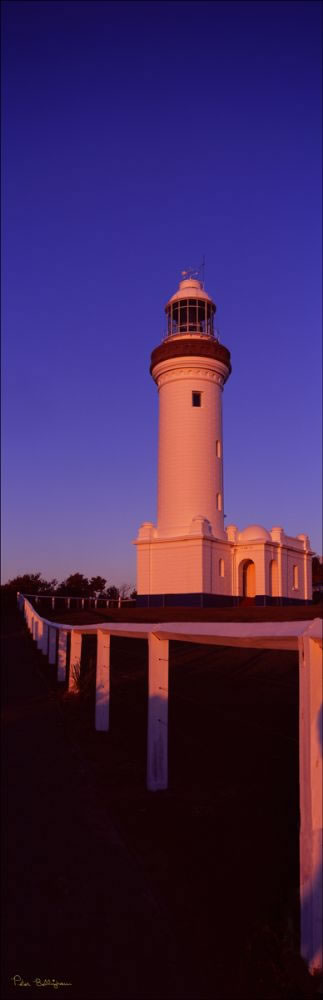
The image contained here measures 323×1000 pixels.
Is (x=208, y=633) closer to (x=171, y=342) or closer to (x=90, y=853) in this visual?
(x=90, y=853)

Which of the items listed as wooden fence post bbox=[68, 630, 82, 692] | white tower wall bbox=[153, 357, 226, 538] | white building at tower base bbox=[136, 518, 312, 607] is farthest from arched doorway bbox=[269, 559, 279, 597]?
wooden fence post bbox=[68, 630, 82, 692]

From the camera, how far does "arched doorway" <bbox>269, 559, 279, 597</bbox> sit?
31719mm

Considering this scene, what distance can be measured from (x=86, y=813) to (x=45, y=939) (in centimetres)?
183

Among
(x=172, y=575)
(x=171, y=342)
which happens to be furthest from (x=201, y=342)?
(x=172, y=575)

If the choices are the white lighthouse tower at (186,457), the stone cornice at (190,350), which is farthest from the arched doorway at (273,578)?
the stone cornice at (190,350)

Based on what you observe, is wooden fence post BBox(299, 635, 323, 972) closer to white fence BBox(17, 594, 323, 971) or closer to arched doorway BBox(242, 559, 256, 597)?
white fence BBox(17, 594, 323, 971)

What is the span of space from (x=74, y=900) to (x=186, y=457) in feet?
92.0

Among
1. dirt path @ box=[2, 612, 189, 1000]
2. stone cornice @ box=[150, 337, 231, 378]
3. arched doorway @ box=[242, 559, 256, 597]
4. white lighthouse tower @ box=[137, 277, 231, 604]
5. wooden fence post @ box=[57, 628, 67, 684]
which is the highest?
stone cornice @ box=[150, 337, 231, 378]

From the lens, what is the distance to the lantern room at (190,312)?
33594 millimetres

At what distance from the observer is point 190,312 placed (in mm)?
33844

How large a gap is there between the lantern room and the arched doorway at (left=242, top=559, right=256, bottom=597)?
10.8m

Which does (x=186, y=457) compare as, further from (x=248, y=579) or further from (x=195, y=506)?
(x=248, y=579)

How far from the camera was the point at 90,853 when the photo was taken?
4.54m

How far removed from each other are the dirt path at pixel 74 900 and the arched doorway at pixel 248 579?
25733 millimetres
